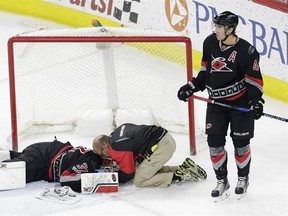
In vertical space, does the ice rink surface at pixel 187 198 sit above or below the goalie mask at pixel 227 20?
below

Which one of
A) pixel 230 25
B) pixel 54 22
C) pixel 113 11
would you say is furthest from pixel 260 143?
pixel 54 22

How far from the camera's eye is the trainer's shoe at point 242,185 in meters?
3.99

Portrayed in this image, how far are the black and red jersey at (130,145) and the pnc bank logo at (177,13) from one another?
2.09 m

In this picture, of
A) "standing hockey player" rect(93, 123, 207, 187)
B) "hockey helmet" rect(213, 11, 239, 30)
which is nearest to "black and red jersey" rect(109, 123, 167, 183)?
"standing hockey player" rect(93, 123, 207, 187)

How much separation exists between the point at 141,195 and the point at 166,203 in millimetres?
193

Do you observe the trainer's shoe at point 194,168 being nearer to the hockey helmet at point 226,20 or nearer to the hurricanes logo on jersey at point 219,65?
the hurricanes logo on jersey at point 219,65

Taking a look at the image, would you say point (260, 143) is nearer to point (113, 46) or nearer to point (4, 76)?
point (113, 46)

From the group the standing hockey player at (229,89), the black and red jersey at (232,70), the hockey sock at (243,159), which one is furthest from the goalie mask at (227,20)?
the hockey sock at (243,159)

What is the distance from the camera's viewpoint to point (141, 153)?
13.6 feet

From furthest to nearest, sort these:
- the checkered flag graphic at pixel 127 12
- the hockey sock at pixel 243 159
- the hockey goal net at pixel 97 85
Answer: the checkered flag graphic at pixel 127 12, the hockey goal net at pixel 97 85, the hockey sock at pixel 243 159

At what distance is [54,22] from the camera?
7.44 m

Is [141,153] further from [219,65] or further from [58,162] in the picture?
[219,65]

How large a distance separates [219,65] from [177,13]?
240cm

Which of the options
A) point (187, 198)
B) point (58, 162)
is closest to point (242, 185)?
point (187, 198)
